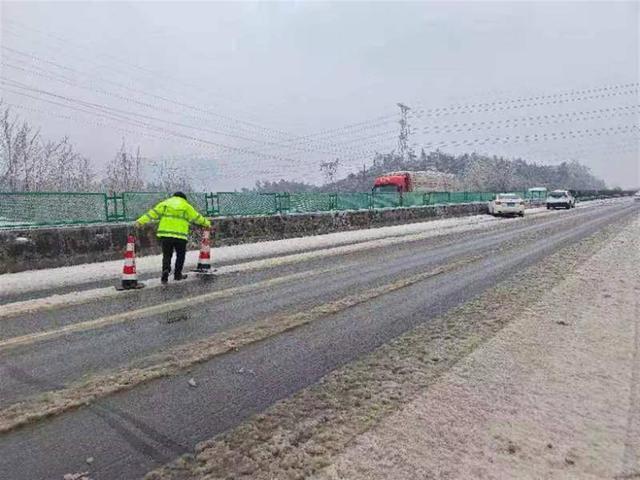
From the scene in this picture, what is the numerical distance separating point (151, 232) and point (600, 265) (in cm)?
1199

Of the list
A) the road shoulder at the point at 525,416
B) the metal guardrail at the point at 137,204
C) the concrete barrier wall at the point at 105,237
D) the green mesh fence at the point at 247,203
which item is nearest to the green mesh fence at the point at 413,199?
the metal guardrail at the point at 137,204

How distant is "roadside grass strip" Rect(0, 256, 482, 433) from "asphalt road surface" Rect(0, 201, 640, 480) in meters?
0.09

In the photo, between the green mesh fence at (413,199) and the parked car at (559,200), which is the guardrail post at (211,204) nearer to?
the green mesh fence at (413,199)

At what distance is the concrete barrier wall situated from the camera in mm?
11164

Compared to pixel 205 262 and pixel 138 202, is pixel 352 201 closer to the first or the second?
pixel 138 202

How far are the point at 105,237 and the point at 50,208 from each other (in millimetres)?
1535

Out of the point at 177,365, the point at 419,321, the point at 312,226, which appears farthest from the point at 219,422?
the point at 312,226

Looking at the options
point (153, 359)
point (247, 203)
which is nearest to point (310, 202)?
point (247, 203)

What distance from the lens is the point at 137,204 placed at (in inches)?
572

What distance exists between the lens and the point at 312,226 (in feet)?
69.4

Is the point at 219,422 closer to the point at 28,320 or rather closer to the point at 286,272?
the point at 28,320

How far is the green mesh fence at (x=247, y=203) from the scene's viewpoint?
17.4 metres

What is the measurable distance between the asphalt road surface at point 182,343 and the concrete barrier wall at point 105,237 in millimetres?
3810

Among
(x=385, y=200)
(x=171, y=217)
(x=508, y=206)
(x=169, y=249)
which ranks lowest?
(x=169, y=249)
